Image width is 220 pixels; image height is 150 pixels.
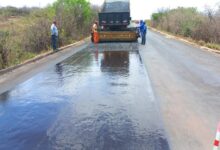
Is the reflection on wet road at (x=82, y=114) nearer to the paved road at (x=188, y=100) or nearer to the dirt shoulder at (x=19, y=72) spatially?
the paved road at (x=188, y=100)

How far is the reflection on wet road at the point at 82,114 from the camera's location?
20.4ft

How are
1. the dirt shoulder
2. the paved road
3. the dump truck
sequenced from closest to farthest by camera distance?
the paved road < the dirt shoulder < the dump truck

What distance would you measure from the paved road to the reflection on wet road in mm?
314

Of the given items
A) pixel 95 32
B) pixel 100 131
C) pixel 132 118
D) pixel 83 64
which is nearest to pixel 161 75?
pixel 83 64

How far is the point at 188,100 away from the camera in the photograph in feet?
30.9

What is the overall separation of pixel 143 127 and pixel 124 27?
23584mm

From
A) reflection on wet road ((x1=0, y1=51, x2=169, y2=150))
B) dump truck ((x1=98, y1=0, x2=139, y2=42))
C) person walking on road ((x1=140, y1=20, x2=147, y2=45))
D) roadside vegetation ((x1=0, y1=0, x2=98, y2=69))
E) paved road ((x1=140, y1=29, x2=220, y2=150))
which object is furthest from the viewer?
dump truck ((x1=98, y1=0, x2=139, y2=42))

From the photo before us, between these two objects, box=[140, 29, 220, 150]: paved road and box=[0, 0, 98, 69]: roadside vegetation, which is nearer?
box=[140, 29, 220, 150]: paved road

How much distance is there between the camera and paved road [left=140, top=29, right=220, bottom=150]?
257 inches

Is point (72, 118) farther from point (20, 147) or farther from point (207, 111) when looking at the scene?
point (207, 111)

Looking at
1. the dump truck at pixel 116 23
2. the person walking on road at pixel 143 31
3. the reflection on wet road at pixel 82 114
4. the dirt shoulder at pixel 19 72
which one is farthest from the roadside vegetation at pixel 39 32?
the person walking on road at pixel 143 31

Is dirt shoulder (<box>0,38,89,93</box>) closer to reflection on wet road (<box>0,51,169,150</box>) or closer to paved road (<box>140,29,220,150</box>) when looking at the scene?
reflection on wet road (<box>0,51,169,150</box>)

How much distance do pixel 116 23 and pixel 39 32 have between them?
780cm

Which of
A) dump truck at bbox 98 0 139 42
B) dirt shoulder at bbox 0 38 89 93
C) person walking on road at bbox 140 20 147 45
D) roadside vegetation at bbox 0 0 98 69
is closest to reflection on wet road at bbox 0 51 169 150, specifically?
dirt shoulder at bbox 0 38 89 93
